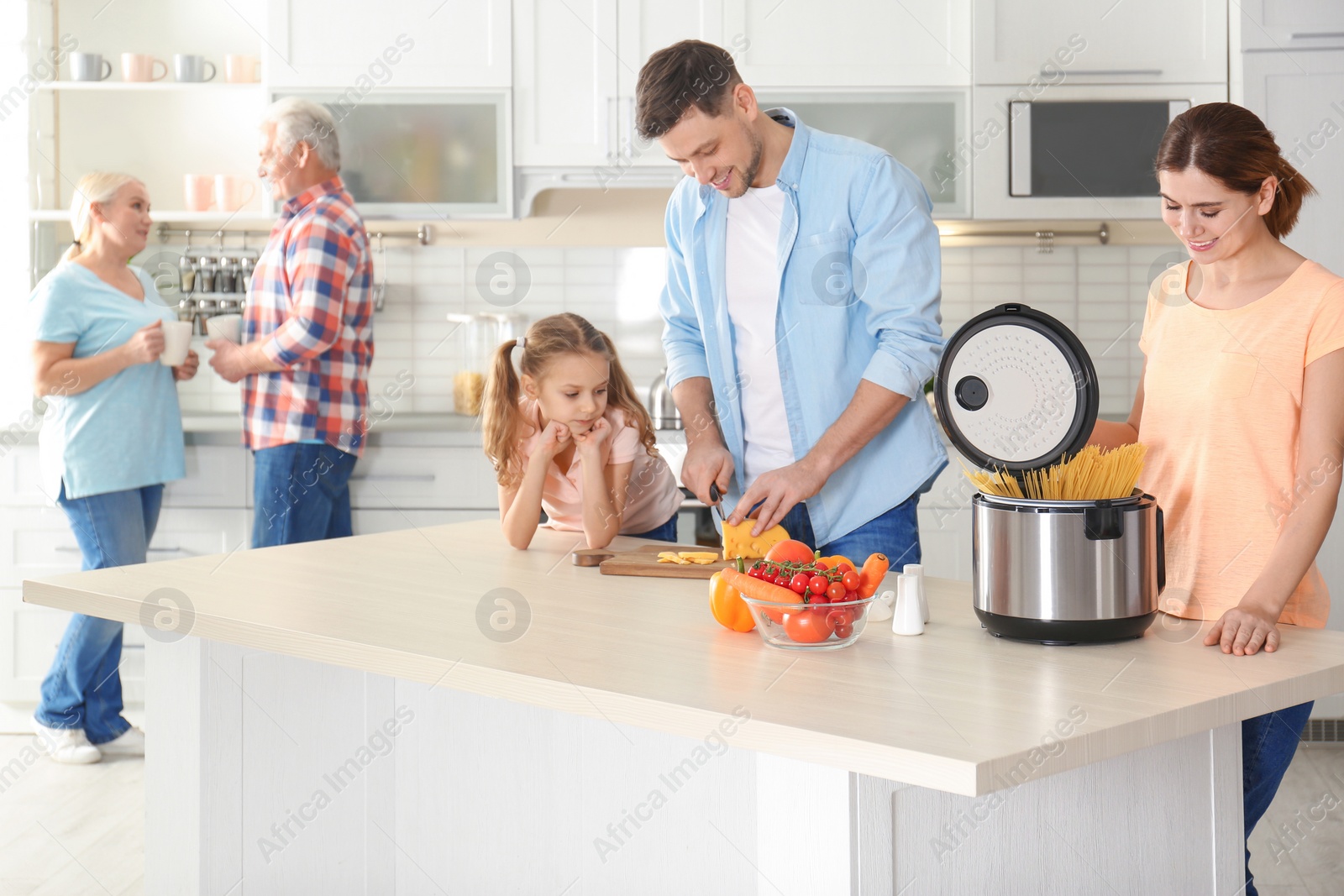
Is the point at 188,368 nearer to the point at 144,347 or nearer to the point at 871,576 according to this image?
the point at 144,347

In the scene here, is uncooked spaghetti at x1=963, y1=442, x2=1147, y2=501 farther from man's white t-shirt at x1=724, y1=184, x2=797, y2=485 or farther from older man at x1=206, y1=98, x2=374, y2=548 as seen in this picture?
older man at x1=206, y1=98, x2=374, y2=548

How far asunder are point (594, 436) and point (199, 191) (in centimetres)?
203

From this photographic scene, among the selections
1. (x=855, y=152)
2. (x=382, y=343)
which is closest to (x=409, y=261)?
(x=382, y=343)

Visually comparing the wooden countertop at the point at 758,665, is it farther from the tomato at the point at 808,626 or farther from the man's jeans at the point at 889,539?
the man's jeans at the point at 889,539

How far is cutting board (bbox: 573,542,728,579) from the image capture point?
162cm

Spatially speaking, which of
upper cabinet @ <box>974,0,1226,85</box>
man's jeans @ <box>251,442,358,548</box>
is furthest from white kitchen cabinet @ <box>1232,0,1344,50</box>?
man's jeans @ <box>251,442,358,548</box>

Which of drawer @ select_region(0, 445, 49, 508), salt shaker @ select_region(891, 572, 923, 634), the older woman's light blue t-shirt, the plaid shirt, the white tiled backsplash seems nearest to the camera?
salt shaker @ select_region(891, 572, 923, 634)

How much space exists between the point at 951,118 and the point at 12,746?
298 cm

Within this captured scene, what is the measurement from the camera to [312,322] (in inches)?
109

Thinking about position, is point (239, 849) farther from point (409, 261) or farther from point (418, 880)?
point (409, 261)

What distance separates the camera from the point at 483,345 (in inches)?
147

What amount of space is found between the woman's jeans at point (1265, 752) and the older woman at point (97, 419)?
8.01 ft

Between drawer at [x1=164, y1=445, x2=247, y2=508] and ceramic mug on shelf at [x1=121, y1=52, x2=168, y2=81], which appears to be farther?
ceramic mug on shelf at [x1=121, y1=52, x2=168, y2=81]

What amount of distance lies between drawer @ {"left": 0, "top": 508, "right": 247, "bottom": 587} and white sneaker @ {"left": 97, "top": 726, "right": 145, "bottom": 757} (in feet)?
1.54
